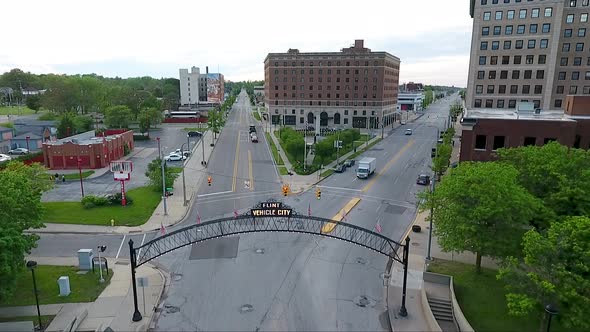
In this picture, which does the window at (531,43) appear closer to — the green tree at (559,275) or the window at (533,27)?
the window at (533,27)

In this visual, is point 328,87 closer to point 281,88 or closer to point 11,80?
point 281,88

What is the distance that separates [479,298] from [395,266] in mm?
6696

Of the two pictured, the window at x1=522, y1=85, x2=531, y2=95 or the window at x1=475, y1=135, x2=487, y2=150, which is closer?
the window at x1=475, y1=135, x2=487, y2=150

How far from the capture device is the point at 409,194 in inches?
1986

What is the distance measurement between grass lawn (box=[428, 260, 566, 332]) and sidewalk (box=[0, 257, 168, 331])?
763 inches

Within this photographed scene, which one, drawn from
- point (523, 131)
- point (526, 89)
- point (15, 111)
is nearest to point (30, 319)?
point (523, 131)

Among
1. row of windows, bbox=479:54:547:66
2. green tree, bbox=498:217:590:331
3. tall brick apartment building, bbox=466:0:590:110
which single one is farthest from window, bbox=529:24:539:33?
green tree, bbox=498:217:590:331

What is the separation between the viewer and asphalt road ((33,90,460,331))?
926 inches

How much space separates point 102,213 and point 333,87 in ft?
319

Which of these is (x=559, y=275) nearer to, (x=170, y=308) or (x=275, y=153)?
(x=170, y=308)

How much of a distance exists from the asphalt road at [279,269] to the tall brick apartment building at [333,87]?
7579cm

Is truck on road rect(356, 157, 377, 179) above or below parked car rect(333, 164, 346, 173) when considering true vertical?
above

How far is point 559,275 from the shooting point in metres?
18.0

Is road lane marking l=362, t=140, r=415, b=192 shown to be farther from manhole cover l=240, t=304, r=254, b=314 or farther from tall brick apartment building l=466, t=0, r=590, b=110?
manhole cover l=240, t=304, r=254, b=314
